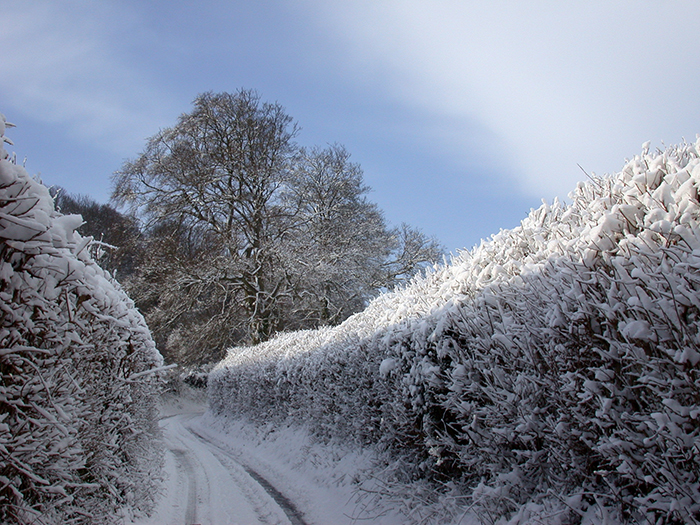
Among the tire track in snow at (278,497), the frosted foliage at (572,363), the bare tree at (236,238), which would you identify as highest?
the bare tree at (236,238)

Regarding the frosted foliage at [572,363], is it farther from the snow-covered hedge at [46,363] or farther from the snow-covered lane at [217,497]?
the snow-covered hedge at [46,363]

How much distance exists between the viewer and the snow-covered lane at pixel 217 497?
5523mm

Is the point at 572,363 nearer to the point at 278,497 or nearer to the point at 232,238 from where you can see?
the point at 278,497

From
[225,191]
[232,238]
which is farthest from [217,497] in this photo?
[225,191]

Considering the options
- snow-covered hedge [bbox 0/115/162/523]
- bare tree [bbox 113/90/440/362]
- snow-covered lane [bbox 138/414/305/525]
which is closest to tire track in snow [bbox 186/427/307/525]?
snow-covered lane [bbox 138/414/305/525]

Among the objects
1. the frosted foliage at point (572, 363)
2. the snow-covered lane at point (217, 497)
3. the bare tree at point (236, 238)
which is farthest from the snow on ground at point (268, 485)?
the bare tree at point (236, 238)

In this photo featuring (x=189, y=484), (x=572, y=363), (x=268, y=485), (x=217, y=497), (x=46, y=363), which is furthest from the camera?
(x=189, y=484)

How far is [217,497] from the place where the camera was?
6543 mm

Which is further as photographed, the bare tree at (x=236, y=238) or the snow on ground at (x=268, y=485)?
the bare tree at (x=236, y=238)

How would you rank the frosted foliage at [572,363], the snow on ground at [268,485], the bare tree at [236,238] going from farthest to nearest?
the bare tree at [236,238] < the snow on ground at [268,485] < the frosted foliage at [572,363]

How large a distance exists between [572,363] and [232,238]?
17.0 meters

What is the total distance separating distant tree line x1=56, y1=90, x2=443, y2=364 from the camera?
17.8m

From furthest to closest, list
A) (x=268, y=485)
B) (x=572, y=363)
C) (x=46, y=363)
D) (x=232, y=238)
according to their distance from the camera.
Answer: (x=232, y=238), (x=268, y=485), (x=572, y=363), (x=46, y=363)

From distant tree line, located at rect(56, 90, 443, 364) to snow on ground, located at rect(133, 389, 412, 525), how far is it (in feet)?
24.7
